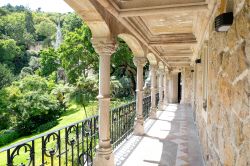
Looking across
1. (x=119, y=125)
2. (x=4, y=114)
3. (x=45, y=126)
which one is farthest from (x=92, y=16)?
(x=4, y=114)

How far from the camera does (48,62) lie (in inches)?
1532

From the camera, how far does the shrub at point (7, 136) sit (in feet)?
64.5

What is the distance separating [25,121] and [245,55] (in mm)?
22243

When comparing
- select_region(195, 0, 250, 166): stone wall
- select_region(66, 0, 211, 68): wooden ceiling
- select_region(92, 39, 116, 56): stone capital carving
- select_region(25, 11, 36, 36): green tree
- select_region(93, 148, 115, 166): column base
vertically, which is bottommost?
select_region(93, 148, 115, 166): column base

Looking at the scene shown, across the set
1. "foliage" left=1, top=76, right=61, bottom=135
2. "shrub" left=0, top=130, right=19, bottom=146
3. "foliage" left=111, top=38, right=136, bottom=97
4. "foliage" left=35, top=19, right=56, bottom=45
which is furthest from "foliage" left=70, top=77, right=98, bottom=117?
"foliage" left=35, top=19, right=56, bottom=45

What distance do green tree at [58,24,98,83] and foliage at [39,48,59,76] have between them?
17.4 metres

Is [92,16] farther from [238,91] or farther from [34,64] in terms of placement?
[34,64]

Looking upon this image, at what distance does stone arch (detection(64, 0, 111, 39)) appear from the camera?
9.22 ft

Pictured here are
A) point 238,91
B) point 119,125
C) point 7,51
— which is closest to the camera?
point 238,91

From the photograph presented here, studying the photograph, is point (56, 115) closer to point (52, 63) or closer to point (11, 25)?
point (52, 63)

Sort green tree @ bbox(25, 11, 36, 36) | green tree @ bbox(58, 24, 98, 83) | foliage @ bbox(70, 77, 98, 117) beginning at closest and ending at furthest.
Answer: foliage @ bbox(70, 77, 98, 117) → green tree @ bbox(58, 24, 98, 83) → green tree @ bbox(25, 11, 36, 36)

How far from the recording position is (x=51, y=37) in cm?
6334

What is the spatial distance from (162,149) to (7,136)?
62.2 feet

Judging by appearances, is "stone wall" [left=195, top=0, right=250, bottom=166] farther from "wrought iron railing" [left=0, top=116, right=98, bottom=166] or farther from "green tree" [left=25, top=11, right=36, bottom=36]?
"green tree" [left=25, top=11, right=36, bottom=36]
